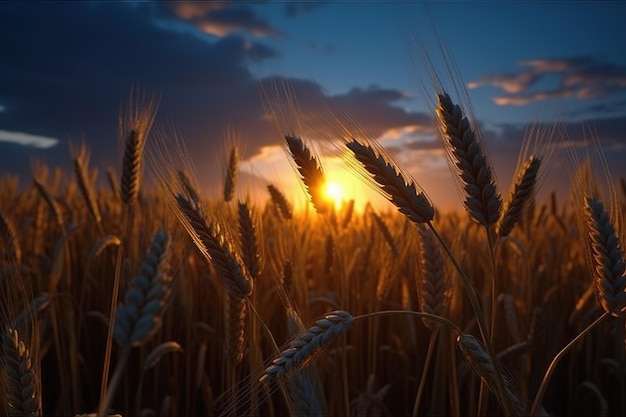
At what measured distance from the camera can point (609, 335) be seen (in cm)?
387

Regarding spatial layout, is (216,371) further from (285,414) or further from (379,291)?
(379,291)

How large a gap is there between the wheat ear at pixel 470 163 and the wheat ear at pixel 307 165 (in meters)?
0.46

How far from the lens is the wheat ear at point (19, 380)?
1207 millimetres

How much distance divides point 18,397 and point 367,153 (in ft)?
3.03

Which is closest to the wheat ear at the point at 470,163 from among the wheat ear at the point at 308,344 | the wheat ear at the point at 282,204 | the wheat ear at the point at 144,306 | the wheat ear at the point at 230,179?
the wheat ear at the point at 308,344

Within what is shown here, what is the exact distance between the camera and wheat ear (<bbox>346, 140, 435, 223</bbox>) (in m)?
1.33

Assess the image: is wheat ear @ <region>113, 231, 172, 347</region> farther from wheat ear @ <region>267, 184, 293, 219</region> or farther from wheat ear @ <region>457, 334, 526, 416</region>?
wheat ear @ <region>267, 184, 293, 219</region>

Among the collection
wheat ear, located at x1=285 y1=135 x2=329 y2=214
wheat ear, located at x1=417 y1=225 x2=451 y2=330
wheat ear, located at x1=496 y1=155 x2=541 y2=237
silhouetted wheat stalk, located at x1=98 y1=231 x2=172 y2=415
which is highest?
wheat ear, located at x1=285 y1=135 x2=329 y2=214

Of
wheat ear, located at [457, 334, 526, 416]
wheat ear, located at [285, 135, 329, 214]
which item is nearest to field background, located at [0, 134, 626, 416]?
wheat ear, located at [285, 135, 329, 214]

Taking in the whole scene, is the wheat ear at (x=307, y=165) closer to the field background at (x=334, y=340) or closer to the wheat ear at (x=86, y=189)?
the field background at (x=334, y=340)

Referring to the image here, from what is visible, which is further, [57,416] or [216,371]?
[216,371]

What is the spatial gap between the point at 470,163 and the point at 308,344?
0.60 m

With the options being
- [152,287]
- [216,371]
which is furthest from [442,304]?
[216,371]

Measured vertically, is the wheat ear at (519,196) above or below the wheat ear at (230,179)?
below
